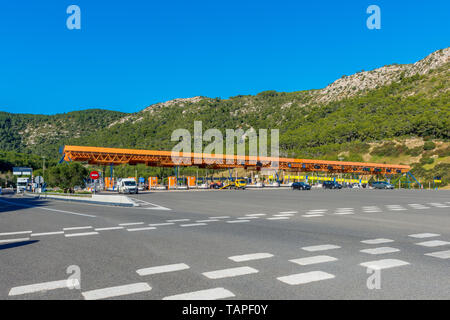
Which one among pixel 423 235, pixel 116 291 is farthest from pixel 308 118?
pixel 116 291

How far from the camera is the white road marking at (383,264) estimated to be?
5881mm

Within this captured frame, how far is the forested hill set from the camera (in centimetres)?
10675

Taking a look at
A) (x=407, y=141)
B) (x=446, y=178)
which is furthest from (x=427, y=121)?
(x=446, y=178)

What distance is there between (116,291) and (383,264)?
14.4 ft

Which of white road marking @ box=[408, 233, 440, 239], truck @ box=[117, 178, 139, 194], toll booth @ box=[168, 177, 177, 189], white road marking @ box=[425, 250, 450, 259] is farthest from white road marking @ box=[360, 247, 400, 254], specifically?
toll booth @ box=[168, 177, 177, 189]

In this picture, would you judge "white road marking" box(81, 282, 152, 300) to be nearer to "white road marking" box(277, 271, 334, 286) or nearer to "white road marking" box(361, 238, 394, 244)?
"white road marking" box(277, 271, 334, 286)

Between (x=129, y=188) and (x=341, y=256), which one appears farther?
(x=129, y=188)

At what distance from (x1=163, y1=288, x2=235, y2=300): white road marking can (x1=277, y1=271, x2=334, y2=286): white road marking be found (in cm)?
99

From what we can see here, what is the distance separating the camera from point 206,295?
4477mm

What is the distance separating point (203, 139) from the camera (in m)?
141

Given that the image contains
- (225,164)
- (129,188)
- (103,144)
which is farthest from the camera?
(103,144)

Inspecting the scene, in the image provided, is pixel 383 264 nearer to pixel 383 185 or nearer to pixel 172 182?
pixel 383 185

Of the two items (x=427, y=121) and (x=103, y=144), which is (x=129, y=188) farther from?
(x=103, y=144)
